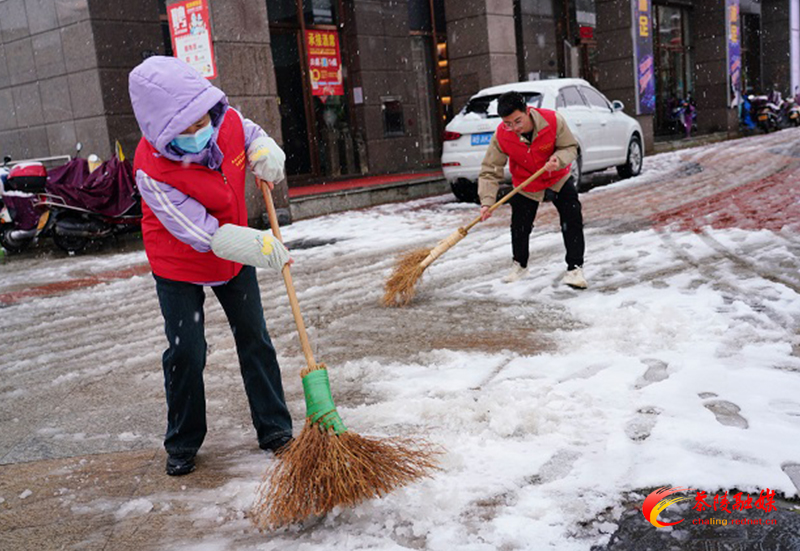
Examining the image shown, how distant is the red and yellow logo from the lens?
100 inches

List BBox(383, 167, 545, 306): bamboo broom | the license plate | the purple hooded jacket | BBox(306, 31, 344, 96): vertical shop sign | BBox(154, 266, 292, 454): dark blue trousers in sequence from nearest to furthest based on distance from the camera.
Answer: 1. the purple hooded jacket
2. BBox(154, 266, 292, 454): dark blue trousers
3. BBox(383, 167, 545, 306): bamboo broom
4. the license plate
5. BBox(306, 31, 344, 96): vertical shop sign

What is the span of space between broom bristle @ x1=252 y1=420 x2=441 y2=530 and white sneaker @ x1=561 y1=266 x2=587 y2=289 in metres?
3.23

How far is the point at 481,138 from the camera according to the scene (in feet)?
37.8

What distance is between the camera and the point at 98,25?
11664 millimetres

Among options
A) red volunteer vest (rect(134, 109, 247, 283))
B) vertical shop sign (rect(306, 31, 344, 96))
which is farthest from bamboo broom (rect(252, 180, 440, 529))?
vertical shop sign (rect(306, 31, 344, 96))

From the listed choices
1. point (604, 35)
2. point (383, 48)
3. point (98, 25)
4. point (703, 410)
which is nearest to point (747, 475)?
point (703, 410)

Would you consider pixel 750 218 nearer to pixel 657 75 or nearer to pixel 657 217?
pixel 657 217

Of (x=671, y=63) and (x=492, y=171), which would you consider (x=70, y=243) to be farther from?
(x=671, y=63)

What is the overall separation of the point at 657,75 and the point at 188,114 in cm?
2643

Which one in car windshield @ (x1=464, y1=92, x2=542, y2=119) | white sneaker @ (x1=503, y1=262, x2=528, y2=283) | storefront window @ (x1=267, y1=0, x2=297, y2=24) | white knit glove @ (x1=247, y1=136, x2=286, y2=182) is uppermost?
storefront window @ (x1=267, y1=0, x2=297, y2=24)

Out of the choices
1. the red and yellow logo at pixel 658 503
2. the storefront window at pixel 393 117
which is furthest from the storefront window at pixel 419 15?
the red and yellow logo at pixel 658 503

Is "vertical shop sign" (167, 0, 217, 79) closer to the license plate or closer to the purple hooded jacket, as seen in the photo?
the license plate

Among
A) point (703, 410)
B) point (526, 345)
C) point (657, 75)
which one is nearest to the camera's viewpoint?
point (703, 410)

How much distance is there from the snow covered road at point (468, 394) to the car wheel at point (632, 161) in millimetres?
6289
